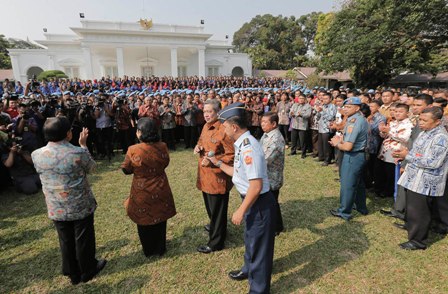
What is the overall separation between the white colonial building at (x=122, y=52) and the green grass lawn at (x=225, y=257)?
78.5ft

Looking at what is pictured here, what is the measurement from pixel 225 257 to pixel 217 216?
53 centimetres

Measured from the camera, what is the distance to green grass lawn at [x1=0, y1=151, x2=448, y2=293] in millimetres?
2744

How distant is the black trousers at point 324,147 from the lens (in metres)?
6.71

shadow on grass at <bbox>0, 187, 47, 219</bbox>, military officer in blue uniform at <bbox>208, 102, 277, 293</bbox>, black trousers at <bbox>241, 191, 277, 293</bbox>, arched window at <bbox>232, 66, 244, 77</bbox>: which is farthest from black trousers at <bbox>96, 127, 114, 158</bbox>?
arched window at <bbox>232, 66, 244, 77</bbox>

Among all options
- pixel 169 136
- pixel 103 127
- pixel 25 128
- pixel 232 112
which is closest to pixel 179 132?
pixel 169 136

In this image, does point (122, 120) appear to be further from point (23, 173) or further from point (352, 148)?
point (352, 148)

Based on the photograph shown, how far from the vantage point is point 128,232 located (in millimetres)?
3770

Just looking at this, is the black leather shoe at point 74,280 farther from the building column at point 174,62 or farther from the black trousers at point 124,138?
the building column at point 174,62

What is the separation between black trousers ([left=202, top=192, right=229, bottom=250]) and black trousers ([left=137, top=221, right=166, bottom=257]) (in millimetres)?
594

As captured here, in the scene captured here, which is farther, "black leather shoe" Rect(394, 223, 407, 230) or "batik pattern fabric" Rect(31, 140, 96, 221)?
"black leather shoe" Rect(394, 223, 407, 230)

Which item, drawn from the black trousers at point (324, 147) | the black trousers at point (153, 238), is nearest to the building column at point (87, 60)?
the black trousers at point (324, 147)

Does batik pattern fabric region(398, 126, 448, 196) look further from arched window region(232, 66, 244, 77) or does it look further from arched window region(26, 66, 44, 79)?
arched window region(26, 66, 44, 79)

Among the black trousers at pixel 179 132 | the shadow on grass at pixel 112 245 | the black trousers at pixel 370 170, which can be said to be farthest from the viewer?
the black trousers at pixel 179 132

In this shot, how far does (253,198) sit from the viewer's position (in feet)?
6.88
